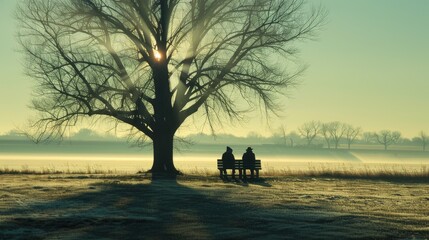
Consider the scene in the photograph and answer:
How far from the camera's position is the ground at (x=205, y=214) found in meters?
12.3

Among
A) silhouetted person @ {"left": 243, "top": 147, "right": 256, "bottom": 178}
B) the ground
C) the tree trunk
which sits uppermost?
the tree trunk

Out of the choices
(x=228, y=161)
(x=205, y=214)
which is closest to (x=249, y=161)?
(x=228, y=161)

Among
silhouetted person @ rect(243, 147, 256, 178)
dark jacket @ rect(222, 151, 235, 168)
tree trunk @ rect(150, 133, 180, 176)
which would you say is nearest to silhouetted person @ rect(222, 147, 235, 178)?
dark jacket @ rect(222, 151, 235, 168)

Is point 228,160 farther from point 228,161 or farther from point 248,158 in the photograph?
point 248,158

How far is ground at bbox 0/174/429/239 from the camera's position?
12328mm

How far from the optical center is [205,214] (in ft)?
50.6

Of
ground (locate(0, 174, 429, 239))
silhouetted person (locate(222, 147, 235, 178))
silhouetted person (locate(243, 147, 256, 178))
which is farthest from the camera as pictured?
silhouetted person (locate(222, 147, 235, 178))

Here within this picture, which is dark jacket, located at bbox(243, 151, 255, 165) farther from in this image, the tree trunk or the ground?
the ground

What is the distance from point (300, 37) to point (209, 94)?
230 inches

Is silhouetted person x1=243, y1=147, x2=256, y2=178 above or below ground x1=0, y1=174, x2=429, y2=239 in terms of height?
above

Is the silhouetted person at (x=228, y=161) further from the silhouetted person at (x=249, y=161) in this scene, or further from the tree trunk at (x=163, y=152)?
the tree trunk at (x=163, y=152)

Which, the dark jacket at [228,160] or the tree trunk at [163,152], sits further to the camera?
the tree trunk at [163,152]

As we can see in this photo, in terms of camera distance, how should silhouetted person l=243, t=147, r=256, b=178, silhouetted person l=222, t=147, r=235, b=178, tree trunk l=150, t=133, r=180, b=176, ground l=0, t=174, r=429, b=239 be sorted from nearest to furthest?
ground l=0, t=174, r=429, b=239, silhouetted person l=243, t=147, r=256, b=178, silhouetted person l=222, t=147, r=235, b=178, tree trunk l=150, t=133, r=180, b=176

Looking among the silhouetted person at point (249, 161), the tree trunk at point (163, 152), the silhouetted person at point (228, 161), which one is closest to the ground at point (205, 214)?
the silhouetted person at point (249, 161)
